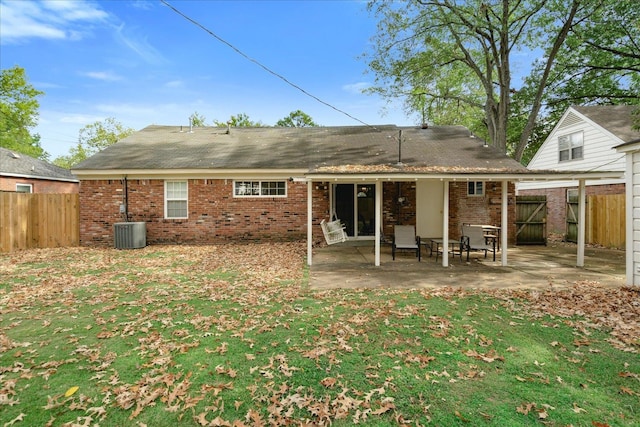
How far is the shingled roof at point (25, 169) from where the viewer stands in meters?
17.3

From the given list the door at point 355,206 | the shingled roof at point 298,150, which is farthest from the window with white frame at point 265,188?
the door at point 355,206

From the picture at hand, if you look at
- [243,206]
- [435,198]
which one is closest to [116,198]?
[243,206]

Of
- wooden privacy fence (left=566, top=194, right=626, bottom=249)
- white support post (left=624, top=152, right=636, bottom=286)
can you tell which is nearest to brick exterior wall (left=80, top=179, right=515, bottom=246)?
wooden privacy fence (left=566, top=194, right=626, bottom=249)

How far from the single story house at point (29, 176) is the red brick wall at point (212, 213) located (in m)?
9.39

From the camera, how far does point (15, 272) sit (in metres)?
7.77

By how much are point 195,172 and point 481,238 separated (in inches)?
396

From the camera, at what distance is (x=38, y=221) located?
453 inches

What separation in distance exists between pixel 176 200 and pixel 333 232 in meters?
6.37

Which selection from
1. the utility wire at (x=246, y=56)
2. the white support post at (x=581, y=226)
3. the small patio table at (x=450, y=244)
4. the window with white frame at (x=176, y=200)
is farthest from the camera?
the window with white frame at (x=176, y=200)

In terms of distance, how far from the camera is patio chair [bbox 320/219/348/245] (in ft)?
36.2

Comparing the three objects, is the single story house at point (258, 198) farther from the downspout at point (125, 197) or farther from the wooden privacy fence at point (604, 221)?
the wooden privacy fence at point (604, 221)

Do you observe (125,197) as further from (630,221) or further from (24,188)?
(630,221)

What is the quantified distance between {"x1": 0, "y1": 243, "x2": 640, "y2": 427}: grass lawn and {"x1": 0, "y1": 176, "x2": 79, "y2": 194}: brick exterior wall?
595 inches

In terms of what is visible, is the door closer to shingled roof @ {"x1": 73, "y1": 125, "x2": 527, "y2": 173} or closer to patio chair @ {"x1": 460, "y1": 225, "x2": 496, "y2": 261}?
shingled roof @ {"x1": 73, "y1": 125, "x2": 527, "y2": 173}
